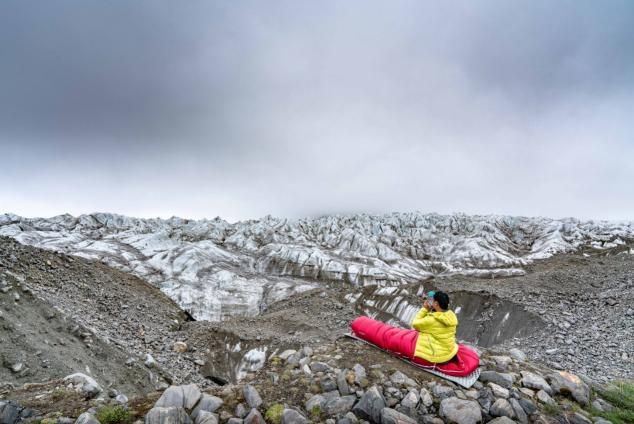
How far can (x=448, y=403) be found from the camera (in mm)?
6480

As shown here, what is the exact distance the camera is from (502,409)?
21.2ft

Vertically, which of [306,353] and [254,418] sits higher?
[306,353]

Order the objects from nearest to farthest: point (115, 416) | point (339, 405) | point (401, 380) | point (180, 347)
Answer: point (115, 416), point (339, 405), point (401, 380), point (180, 347)

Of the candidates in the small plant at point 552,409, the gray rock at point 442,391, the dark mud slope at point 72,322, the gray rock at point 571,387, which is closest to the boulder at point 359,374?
the gray rock at point 442,391

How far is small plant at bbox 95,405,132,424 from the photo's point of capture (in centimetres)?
557

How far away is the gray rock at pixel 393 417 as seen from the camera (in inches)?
230

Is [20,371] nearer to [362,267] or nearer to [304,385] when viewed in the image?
[304,385]

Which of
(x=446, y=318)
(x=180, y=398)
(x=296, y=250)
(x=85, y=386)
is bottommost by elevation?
(x=85, y=386)

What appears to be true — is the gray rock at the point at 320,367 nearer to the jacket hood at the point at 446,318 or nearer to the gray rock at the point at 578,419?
the jacket hood at the point at 446,318

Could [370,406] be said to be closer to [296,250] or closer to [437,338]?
[437,338]

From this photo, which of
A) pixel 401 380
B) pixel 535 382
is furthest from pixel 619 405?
pixel 401 380

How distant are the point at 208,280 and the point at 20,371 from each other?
113ft

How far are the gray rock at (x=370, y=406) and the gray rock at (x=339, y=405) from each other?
15 centimetres

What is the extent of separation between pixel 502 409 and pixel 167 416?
625cm
